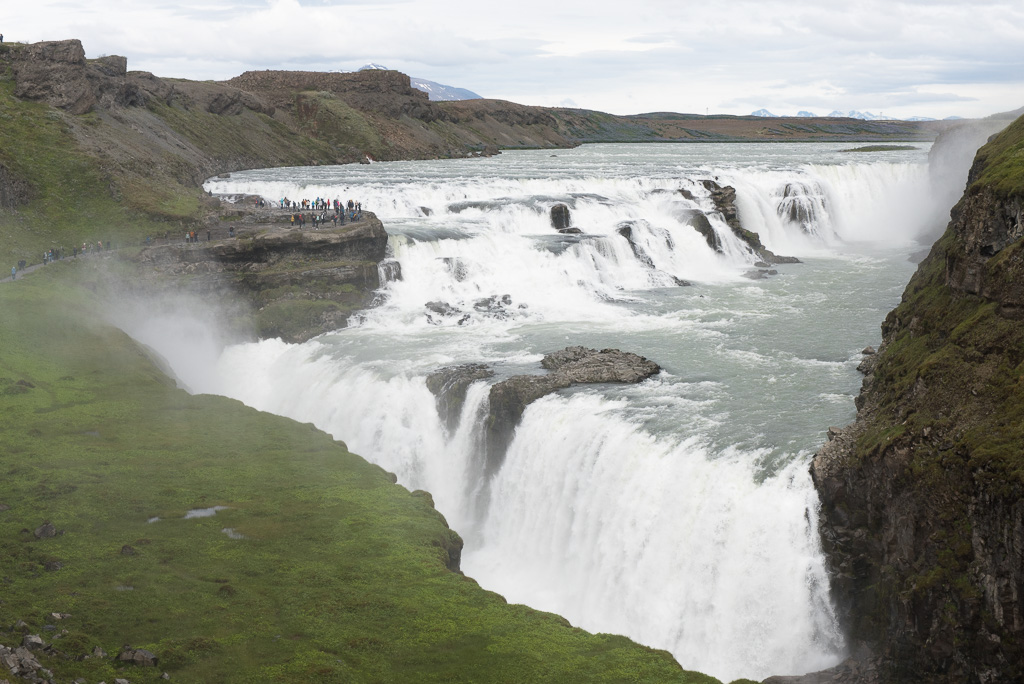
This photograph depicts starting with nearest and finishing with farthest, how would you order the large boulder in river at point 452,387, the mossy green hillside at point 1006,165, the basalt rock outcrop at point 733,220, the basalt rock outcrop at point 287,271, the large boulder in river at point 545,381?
1. the mossy green hillside at point 1006,165
2. the large boulder in river at point 545,381
3. the large boulder in river at point 452,387
4. the basalt rock outcrop at point 287,271
5. the basalt rock outcrop at point 733,220

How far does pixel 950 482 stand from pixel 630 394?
13.9m

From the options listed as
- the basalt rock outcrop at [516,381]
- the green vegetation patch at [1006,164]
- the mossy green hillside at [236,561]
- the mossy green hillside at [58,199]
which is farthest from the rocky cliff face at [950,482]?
the mossy green hillside at [58,199]

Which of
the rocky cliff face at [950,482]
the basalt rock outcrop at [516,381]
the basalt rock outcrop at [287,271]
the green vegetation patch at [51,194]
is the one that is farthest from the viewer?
the green vegetation patch at [51,194]

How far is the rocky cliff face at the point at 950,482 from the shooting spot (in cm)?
1758

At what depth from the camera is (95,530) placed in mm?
23375

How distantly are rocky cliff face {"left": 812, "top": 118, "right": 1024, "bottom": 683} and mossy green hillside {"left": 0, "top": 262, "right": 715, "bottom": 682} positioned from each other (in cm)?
527

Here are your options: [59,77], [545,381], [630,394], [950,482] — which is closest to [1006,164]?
[950,482]

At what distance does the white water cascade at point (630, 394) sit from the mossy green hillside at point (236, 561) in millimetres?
4068

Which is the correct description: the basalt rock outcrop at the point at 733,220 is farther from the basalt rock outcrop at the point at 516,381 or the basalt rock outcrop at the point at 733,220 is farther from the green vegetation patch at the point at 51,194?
the green vegetation patch at the point at 51,194

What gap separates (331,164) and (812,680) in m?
117

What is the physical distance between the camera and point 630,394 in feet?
105

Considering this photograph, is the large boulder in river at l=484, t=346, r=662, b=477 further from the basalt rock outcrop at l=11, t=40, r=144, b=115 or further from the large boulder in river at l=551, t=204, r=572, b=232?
the basalt rock outcrop at l=11, t=40, r=144, b=115

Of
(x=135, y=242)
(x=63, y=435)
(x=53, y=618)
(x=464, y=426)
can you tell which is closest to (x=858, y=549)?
(x=464, y=426)

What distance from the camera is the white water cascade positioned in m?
23.3
